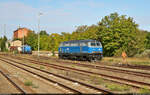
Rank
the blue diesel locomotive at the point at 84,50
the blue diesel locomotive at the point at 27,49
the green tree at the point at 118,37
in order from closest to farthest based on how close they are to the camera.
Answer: the blue diesel locomotive at the point at 84,50
the green tree at the point at 118,37
the blue diesel locomotive at the point at 27,49

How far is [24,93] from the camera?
884 cm

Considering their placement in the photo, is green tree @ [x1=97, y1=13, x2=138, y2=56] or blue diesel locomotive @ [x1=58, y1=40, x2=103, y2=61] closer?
blue diesel locomotive @ [x1=58, y1=40, x2=103, y2=61]

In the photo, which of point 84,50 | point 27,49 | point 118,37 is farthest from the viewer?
point 27,49

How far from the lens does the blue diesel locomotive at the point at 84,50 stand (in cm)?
2994

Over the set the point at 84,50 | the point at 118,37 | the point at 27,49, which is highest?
the point at 118,37

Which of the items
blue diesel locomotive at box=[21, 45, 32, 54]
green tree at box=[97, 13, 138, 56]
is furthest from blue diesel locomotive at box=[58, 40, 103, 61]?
blue diesel locomotive at box=[21, 45, 32, 54]

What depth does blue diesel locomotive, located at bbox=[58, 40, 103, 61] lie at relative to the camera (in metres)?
29.9

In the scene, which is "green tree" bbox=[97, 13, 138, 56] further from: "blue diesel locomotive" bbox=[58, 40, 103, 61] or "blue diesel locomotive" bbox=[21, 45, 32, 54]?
"blue diesel locomotive" bbox=[21, 45, 32, 54]

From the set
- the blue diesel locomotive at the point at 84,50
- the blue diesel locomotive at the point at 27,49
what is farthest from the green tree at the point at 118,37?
the blue diesel locomotive at the point at 27,49

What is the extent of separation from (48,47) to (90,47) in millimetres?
53012

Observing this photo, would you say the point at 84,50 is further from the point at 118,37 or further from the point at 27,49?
the point at 27,49

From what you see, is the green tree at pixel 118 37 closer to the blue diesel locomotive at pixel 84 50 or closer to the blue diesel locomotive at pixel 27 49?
the blue diesel locomotive at pixel 84 50

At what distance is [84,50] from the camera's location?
30672 millimetres

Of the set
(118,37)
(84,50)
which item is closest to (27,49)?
(118,37)
